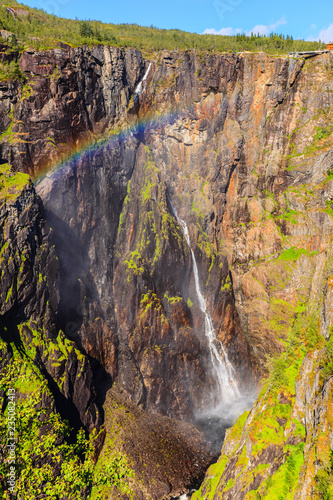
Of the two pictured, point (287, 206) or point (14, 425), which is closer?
point (14, 425)

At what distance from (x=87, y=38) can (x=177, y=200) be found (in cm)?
3771

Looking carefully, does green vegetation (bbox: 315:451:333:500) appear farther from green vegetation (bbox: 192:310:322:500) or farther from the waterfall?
the waterfall

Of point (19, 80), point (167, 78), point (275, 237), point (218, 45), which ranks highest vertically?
point (218, 45)

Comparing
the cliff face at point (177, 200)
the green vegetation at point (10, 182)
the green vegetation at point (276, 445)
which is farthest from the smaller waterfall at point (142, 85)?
the green vegetation at point (276, 445)

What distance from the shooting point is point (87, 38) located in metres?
61.9

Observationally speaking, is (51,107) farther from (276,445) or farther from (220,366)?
(220,366)

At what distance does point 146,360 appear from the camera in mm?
51844

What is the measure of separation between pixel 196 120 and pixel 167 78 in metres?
11.2

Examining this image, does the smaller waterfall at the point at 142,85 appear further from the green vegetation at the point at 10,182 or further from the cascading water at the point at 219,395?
the green vegetation at the point at 10,182

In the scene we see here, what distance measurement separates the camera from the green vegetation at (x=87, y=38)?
54.7 metres

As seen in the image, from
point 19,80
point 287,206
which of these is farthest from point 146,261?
point 19,80

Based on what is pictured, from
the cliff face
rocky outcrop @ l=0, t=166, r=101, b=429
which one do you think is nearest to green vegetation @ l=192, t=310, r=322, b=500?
the cliff face

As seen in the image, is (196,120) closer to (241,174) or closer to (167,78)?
(167,78)

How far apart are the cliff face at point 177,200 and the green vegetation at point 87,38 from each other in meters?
5.22
